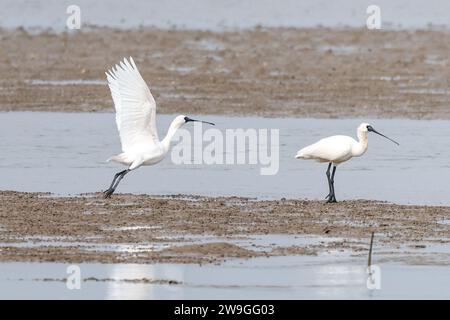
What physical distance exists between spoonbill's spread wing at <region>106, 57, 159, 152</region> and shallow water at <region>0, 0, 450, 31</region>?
27.5 metres

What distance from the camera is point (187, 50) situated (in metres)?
37.7

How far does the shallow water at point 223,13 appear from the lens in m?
47.2

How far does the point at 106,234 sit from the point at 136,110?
10.4ft

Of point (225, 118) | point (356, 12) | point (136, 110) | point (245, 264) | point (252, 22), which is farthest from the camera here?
point (356, 12)

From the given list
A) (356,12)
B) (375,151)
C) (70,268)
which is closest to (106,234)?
(70,268)

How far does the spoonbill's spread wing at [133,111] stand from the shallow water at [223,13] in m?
27.5

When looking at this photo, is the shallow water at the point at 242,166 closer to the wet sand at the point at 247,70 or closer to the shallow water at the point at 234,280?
the wet sand at the point at 247,70

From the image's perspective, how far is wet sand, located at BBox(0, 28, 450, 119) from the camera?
27.8 meters

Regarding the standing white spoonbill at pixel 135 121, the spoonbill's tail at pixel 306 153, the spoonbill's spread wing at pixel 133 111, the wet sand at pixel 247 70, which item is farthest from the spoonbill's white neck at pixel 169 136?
the wet sand at pixel 247 70

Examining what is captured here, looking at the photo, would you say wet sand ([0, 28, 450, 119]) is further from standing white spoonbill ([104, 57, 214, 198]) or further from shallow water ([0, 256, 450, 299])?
shallow water ([0, 256, 450, 299])

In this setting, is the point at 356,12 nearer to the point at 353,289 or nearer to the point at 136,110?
the point at 136,110

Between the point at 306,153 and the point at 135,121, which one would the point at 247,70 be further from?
the point at 135,121

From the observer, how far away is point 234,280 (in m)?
11.8

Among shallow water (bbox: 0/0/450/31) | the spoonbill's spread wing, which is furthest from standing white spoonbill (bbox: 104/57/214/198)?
shallow water (bbox: 0/0/450/31)
